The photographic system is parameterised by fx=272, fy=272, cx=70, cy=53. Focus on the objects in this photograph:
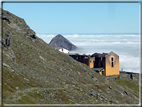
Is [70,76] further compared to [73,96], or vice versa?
[70,76]

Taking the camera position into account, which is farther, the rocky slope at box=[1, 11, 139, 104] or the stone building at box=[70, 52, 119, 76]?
the stone building at box=[70, 52, 119, 76]

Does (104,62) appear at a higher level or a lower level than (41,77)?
higher

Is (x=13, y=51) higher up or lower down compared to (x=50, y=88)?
higher up

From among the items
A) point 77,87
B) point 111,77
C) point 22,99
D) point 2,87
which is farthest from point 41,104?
point 111,77

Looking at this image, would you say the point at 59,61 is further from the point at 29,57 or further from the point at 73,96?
the point at 73,96

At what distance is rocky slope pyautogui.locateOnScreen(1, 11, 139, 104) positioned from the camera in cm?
6912

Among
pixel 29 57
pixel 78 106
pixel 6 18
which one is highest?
pixel 6 18

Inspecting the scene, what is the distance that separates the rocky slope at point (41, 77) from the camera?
69125mm

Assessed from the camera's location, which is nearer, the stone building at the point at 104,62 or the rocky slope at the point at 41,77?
the rocky slope at the point at 41,77

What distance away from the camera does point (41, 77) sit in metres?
83.5

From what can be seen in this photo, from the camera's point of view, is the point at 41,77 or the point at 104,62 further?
the point at 104,62

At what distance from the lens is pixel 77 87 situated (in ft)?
283

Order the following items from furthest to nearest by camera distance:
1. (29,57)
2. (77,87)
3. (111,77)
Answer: (111,77)
(29,57)
(77,87)

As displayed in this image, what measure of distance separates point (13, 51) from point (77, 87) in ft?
80.0
